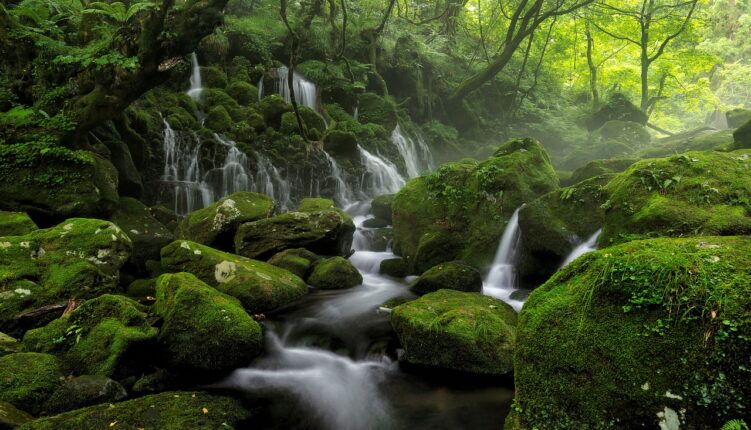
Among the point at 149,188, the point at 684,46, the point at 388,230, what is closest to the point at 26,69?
the point at 149,188

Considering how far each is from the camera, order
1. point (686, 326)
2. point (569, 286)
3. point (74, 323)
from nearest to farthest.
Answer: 1. point (686, 326)
2. point (569, 286)
3. point (74, 323)

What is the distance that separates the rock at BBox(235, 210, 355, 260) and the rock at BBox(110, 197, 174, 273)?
1755mm

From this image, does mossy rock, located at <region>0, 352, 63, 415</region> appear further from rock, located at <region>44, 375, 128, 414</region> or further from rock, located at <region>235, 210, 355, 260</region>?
rock, located at <region>235, 210, 355, 260</region>

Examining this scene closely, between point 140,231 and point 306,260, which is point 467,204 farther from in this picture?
point 140,231

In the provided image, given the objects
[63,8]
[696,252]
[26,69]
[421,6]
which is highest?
[421,6]

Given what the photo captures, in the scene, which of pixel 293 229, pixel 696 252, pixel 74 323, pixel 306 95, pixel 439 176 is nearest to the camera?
pixel 696 252

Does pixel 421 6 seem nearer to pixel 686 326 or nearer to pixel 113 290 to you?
pixel 113 290

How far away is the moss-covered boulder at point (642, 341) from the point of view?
7.09 feet

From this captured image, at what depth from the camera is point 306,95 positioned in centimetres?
1706

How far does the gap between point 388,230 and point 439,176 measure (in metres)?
2.87

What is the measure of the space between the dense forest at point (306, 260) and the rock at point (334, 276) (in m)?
0.05

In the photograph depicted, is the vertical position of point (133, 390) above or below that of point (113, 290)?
below

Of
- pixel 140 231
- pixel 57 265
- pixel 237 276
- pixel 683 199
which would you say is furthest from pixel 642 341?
pixel 140 231

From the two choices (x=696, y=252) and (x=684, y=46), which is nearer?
(x=696, y=252)
